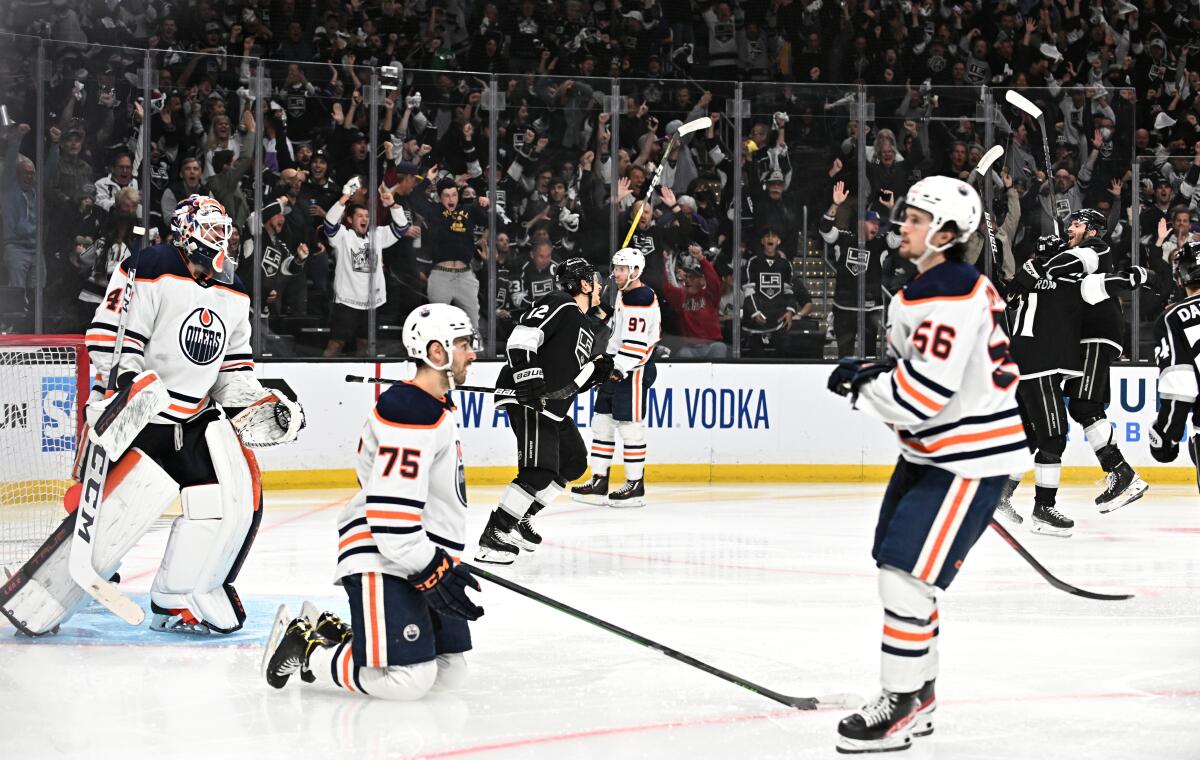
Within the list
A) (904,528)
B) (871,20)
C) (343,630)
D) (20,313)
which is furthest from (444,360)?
(871,20)

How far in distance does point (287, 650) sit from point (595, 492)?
480 cm

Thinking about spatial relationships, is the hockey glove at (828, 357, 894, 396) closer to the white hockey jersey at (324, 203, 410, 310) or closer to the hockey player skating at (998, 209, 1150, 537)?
the hockey player skating at (998, 209, 1150, 537)

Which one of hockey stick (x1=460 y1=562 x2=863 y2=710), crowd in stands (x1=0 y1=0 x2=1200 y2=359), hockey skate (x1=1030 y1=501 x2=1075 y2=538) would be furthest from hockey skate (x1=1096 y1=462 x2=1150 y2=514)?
hockey stick (x1=460 y1=562 x2=863 y2=710)

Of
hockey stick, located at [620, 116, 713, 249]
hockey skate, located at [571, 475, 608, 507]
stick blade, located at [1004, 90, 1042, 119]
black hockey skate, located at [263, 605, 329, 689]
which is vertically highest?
stick blade, located at [1004, 90, 1042, 119]

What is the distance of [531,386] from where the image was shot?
5.99 meters

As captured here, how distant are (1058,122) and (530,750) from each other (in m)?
7.70

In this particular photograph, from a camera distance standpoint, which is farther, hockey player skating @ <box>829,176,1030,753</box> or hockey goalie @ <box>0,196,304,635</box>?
hockey goalie @ <box>0,196,304,635</box>

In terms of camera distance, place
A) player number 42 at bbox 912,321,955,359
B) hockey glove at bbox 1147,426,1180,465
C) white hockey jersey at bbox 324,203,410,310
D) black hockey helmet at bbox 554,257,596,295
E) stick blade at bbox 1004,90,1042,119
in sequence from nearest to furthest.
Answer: player number 42 at bbox 912,321,955,359
hockey glove at bbox 1147,426,1180,465
black hockey helmet at bbox 554,257,596,295
stick blade at bbox 1004,90,1042,119
white hockey jersey at bbox 324,203,410,310

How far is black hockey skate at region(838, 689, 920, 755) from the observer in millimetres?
3117

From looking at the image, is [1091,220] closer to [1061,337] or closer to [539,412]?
[1061,337]

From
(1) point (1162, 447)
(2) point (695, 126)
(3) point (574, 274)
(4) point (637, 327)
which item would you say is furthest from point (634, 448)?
(1) point (1162, 447)

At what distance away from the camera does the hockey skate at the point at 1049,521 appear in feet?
23.0

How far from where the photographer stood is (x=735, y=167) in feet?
31.1

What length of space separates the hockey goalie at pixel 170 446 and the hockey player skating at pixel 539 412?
1.46 m
